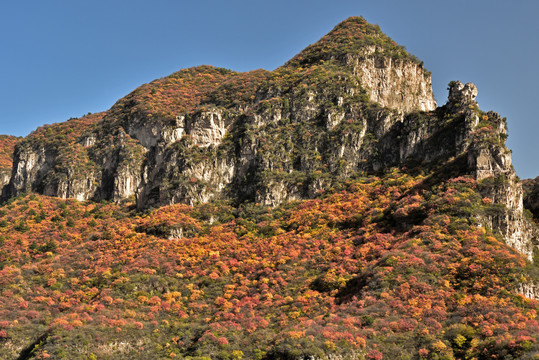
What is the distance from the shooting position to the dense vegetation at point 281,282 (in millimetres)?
50062

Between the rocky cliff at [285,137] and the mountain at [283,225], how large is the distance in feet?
1.41

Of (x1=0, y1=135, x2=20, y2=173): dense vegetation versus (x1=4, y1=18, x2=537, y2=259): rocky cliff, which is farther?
(x1=0, y1=135, x2=20, y2=173): dense vegetation

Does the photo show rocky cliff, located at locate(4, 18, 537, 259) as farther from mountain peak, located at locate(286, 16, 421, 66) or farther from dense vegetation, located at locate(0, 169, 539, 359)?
dense vegetation, located at locate(0, 169, 539, 359)

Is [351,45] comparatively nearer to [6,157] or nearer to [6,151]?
[6,157]

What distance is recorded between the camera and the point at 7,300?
65812 mm

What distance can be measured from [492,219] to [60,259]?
224 ft

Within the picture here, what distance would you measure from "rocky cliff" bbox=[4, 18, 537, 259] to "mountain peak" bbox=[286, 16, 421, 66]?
450 millimetres

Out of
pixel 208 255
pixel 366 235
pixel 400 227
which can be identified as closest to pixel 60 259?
pixel 208 255

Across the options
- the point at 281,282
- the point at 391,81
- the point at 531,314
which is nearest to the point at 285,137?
the point at 391,81

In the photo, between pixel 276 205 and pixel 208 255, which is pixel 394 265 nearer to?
pixel 208 255

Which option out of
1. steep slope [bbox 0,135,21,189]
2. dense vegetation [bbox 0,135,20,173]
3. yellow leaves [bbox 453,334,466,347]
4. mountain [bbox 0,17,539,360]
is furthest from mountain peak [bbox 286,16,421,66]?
dense vegetation [bbox 0,135,20,173]

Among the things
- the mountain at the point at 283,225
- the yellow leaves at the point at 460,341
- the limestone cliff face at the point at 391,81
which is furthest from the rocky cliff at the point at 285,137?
the yellow leaves at the point at 460,341

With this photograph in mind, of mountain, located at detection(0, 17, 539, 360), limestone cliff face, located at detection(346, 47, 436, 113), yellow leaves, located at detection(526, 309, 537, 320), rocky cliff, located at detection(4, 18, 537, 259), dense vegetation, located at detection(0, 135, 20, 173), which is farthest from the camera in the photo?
dense vegetation, located at detection(0, 135, 20, 173)

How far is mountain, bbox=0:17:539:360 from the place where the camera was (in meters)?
53.2
